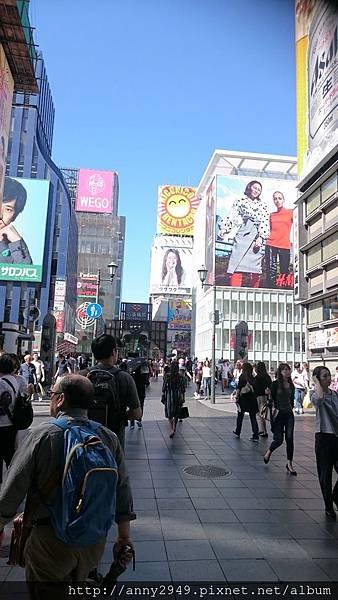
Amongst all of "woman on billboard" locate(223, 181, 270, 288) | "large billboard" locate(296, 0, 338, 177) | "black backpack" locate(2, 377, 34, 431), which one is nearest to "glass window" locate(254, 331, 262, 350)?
"woman on billboard" locate(223, 181, 270, 288)

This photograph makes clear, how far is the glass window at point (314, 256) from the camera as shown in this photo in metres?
27.9

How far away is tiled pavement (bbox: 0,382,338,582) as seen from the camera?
3.78 meters

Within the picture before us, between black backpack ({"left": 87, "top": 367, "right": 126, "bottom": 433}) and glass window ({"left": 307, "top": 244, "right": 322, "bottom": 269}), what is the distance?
25.9 meters

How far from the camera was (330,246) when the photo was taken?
26.5 meters

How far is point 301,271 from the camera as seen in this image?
98.9 ft

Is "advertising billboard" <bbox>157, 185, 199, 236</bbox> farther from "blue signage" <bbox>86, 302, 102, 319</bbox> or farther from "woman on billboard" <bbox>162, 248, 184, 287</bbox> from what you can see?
"blue signage" <bbox>86, 302, 102, 319</bbox>

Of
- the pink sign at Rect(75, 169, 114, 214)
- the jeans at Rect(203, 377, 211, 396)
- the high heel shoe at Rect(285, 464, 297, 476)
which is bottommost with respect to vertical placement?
the high heel shoe at Rect(285, 464, 297, 476)

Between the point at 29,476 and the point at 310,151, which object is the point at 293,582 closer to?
the point at 29,476

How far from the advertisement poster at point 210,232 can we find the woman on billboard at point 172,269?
33.3 meters

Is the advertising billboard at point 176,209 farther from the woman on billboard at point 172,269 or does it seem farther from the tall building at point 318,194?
the tall building at point 318,194

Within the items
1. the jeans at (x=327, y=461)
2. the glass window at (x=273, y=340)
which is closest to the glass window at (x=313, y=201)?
the jeans at (x=327, y=461)

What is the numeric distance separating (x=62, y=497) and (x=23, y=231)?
66.6 meters

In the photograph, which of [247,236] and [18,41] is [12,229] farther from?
[18,41]

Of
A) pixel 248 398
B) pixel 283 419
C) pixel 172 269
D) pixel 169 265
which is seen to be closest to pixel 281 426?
pixel 283 419
